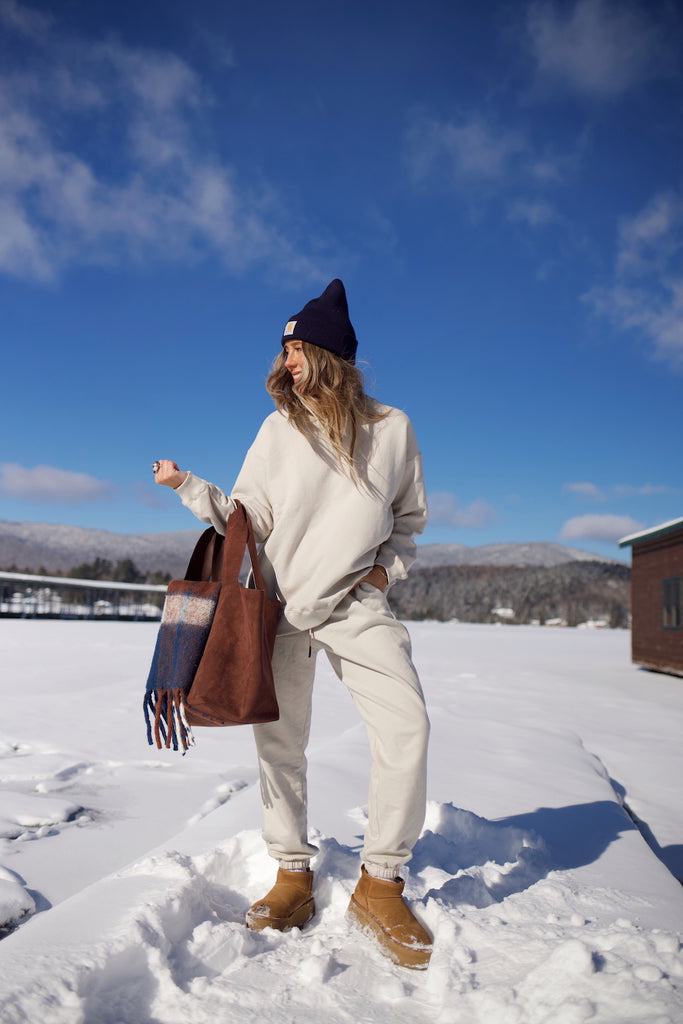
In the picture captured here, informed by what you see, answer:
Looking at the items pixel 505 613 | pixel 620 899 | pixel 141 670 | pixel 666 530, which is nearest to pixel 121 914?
pixel 620 899

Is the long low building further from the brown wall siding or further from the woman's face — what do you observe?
the woman's face

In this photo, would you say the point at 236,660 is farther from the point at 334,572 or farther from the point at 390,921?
the point at 390,921

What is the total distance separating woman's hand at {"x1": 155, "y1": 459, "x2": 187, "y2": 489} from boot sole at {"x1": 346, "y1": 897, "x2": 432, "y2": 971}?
1173mm

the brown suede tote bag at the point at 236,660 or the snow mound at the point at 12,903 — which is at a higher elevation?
the brown suede tote bag at the point at 236,660

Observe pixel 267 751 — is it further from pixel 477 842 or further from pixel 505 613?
pixel 505 613

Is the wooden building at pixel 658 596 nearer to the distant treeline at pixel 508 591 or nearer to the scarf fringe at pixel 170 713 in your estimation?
the scarf fringe at pixel 170 713

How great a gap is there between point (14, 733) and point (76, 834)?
211cm

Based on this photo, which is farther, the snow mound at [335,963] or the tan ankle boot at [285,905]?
the tan ankle boot at [285,905]

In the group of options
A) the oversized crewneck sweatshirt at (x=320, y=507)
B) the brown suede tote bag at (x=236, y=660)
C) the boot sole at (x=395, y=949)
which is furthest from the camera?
the oversized crewneck sweatshirt at (x=320, y=507)

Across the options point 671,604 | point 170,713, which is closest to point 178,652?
point 170,713

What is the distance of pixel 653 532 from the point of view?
41.6 ft

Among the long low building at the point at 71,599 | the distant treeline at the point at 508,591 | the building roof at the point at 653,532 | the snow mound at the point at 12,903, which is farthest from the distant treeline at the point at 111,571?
the snow mound at the point at 12,903

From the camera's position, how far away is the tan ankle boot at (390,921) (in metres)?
1.56

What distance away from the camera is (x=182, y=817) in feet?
9.68
